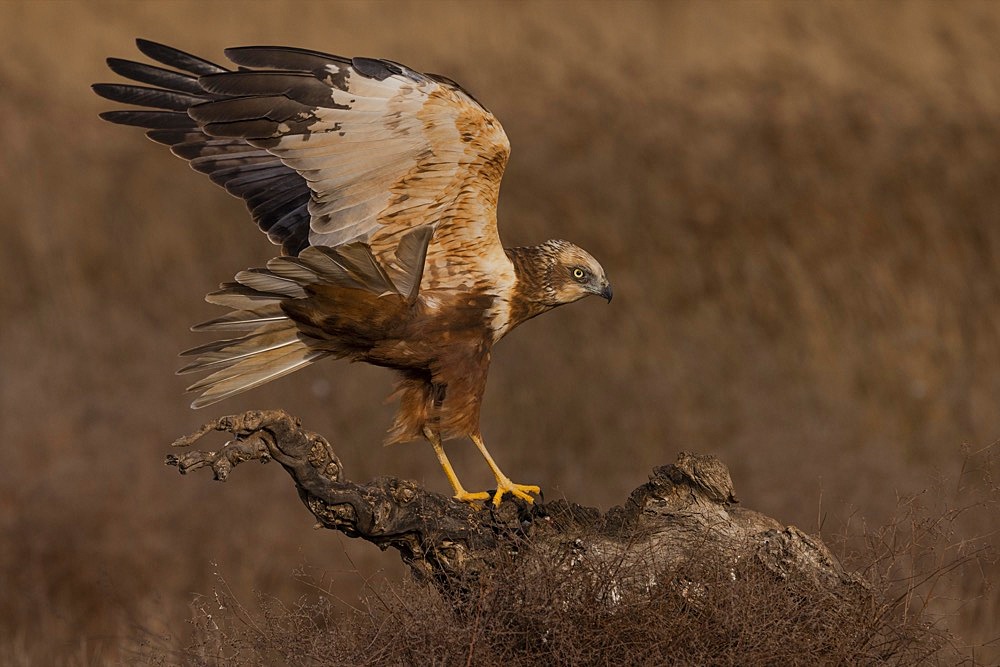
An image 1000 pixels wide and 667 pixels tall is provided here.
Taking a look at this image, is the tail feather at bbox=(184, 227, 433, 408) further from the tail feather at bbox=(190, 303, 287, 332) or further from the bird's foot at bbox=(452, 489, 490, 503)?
the bird's foot at bbox=(452, 489, 490, 503)

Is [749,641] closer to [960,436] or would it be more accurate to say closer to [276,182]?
[276,182]

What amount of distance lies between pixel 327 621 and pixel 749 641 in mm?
1058

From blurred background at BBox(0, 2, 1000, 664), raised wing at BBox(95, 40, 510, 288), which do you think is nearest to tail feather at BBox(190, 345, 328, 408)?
raised wing at BBox(95, 40, 510, 288)

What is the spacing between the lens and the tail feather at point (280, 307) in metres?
4.29

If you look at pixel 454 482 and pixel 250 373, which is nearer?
pixel 250 373

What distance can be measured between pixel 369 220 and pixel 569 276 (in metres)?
0.84

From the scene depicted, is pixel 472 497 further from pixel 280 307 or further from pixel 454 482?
pixel 280 307

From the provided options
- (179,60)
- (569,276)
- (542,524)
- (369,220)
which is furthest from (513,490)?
(179,60)

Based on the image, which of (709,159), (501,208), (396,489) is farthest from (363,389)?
(396,489)

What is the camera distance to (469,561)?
3.93 metres

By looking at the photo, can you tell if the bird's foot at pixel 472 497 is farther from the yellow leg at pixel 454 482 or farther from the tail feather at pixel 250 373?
the tail feather at pixel 250 373

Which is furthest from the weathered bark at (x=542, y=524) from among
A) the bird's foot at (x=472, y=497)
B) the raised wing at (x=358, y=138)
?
the raised wing at (x=358, y=138)

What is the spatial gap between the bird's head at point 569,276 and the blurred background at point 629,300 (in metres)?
5.64

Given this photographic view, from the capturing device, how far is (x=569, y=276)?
5262mm
